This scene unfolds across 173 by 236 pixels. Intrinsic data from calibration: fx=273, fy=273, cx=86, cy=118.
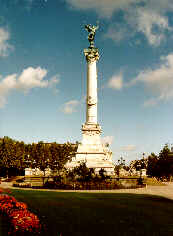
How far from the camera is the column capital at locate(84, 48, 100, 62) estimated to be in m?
61.2

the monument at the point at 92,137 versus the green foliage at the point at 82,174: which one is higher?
the monument at the point at 92,137

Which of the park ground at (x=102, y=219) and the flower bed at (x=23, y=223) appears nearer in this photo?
the flower bed at (x=23, y=223)

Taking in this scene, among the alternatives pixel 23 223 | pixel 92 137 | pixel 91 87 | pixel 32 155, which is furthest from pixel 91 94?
pixel 23 223

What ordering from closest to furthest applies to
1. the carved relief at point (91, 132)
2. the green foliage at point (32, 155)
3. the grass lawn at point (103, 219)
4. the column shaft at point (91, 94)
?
the grass lawn at point (103, 219)
the carved relief at point (91, 132)
the column shaft at point (91, 94)
the green foliage at point (32, 155)

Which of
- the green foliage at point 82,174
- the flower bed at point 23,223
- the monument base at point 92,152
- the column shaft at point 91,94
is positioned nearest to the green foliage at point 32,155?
the monument base at point 92,152

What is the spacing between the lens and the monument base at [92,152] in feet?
174

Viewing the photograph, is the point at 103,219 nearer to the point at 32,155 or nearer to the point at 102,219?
the point at 102,219

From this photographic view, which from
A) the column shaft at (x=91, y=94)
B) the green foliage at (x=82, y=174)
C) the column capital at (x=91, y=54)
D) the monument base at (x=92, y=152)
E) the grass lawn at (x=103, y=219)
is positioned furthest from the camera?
the column capital at (x=91, y=54)

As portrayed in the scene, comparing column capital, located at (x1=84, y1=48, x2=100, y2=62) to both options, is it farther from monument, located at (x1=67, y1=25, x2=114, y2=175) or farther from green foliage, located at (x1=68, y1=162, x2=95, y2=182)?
green foliage, located at (x1=68, y1=162, x2=95, y2=182)

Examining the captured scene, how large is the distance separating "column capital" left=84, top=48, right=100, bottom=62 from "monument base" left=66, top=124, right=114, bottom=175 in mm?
15320

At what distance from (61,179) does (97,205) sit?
680 inches

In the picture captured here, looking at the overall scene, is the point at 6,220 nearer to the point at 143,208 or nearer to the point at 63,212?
the point at 63,212

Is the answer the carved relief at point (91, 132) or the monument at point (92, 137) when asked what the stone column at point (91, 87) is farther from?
the carved relief at point (91, 132)

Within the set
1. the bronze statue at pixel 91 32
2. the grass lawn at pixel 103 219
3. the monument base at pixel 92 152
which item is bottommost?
the grass lawn at pixel 103 219
